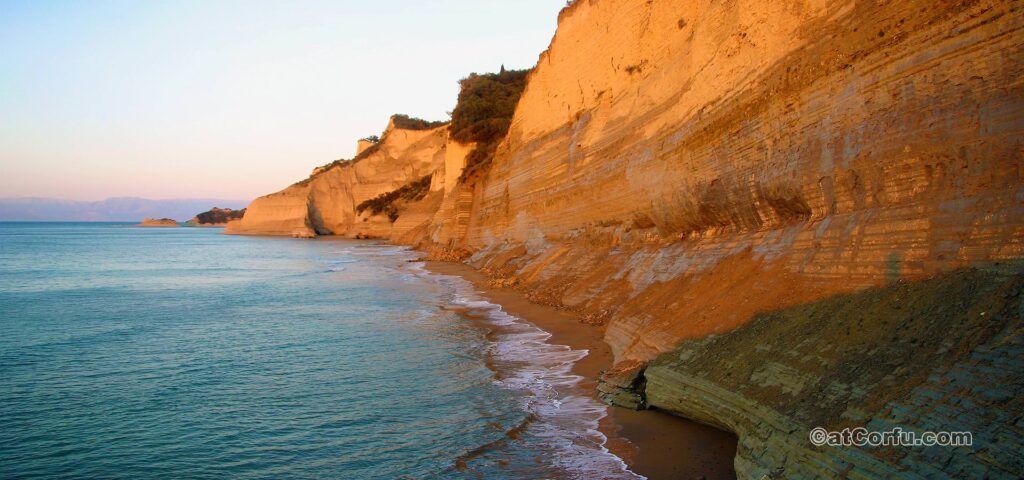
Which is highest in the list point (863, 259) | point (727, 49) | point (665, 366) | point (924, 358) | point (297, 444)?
point (727, 49)

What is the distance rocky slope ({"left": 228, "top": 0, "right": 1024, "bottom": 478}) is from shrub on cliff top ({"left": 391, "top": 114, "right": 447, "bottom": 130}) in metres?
57.8

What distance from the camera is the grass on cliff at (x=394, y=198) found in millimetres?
64188

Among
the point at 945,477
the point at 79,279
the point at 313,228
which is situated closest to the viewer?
the point at 945,477

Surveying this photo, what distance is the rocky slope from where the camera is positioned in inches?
180

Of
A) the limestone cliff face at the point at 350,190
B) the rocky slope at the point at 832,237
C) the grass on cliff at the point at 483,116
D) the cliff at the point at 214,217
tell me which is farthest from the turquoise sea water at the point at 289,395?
the cliff at the point at 214,217

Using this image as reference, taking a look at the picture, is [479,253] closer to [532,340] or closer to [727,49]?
[532,340]

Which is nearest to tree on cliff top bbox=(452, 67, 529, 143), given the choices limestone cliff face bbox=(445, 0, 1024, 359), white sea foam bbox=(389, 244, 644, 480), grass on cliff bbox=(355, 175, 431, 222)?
grass on cliff bbox=(355, 175, 431, 222)

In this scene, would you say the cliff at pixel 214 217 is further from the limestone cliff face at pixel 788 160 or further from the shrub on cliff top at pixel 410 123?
the limestone cliff face at pixel 788 160

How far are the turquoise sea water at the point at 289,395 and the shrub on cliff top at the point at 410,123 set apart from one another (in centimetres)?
5295

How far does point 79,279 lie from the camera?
28000 millimetres

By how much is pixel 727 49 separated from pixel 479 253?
21967 millimetres

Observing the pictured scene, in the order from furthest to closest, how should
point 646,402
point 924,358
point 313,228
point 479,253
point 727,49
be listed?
point 313,228 < point 479,253 < point 727,49 < point 646,402 < point 924,358

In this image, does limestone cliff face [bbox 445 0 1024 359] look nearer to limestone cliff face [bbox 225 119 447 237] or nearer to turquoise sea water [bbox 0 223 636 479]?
turquoise sea water [bbox 0 223 636 479]

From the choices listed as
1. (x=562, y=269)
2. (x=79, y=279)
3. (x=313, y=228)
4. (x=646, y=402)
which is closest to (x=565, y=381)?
(x=646, y=402)
